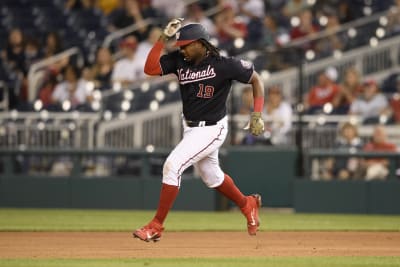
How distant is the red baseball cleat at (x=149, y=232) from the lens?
1034 centimetres

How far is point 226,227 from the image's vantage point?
13.9 metres

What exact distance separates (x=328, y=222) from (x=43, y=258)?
20.1ft

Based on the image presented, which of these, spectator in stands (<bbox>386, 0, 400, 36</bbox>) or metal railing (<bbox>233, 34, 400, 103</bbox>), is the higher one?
spectator in stands (<bbox>386, 0, 400, 36</bbox>)

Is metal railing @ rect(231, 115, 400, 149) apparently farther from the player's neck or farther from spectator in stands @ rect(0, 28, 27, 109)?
the player's neck

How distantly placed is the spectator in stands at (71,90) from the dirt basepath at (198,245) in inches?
269

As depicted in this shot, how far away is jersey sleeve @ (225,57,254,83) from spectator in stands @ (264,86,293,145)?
6.66 m

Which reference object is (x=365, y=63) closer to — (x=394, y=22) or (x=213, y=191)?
(x=394, y=22)

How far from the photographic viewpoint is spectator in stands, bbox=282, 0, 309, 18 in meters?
21.7

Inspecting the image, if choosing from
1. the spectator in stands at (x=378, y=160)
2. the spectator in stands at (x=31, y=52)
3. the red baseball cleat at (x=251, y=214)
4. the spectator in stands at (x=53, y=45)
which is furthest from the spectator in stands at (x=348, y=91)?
the red baseball cleat at (x=251, y=214)

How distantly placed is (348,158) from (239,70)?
273 inches

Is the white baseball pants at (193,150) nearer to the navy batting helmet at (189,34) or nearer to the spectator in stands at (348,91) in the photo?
the navy batting helmet at (189,34)

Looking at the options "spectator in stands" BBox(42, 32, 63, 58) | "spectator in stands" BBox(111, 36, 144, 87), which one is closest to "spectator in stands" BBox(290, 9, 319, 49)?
"spectator in stands" BBox(111, 36, 144, 87)

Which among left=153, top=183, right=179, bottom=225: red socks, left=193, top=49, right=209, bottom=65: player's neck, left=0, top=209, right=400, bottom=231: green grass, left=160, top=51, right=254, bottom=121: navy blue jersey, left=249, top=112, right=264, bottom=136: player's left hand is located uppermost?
left=193, top=49, right=209, bottom=65: player's neck

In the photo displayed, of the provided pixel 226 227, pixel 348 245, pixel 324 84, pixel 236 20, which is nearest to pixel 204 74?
pixel 348 245
